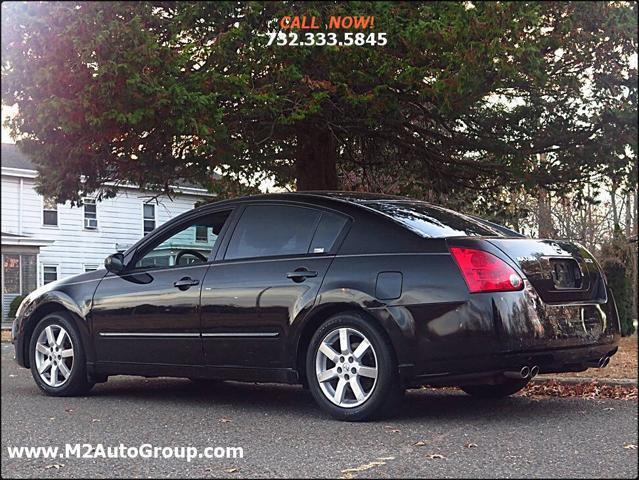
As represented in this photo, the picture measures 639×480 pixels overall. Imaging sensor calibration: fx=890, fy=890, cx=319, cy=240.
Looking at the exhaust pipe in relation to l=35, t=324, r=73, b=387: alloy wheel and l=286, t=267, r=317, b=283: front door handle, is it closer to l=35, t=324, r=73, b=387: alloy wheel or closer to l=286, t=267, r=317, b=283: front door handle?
l=286, t=267, r=317, b=283: front door handle

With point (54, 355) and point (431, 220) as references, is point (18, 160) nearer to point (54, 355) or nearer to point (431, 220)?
point (54, 355)

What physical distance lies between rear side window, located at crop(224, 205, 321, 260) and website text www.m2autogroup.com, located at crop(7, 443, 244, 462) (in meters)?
1.80

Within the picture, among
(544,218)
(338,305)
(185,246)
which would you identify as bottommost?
(338,305)

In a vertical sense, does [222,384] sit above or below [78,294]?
below

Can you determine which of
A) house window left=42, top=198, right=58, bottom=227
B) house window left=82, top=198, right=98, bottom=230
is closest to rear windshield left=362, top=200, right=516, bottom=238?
house window left=42, top=198, right=58, bottom=227

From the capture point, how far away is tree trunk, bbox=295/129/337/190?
11500 mm

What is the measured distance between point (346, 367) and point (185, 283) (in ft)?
5.02

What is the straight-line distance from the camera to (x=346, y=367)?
569cm

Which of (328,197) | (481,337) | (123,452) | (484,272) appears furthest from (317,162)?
(123,452)

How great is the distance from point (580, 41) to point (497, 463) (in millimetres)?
6579

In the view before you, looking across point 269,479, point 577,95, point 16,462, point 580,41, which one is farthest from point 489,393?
point 577,95

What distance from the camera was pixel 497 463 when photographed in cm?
433

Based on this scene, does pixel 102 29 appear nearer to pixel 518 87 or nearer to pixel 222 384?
pixel 222 384

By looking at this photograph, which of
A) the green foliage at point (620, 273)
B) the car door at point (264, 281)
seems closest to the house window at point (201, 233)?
the car door at point (264, 281)
